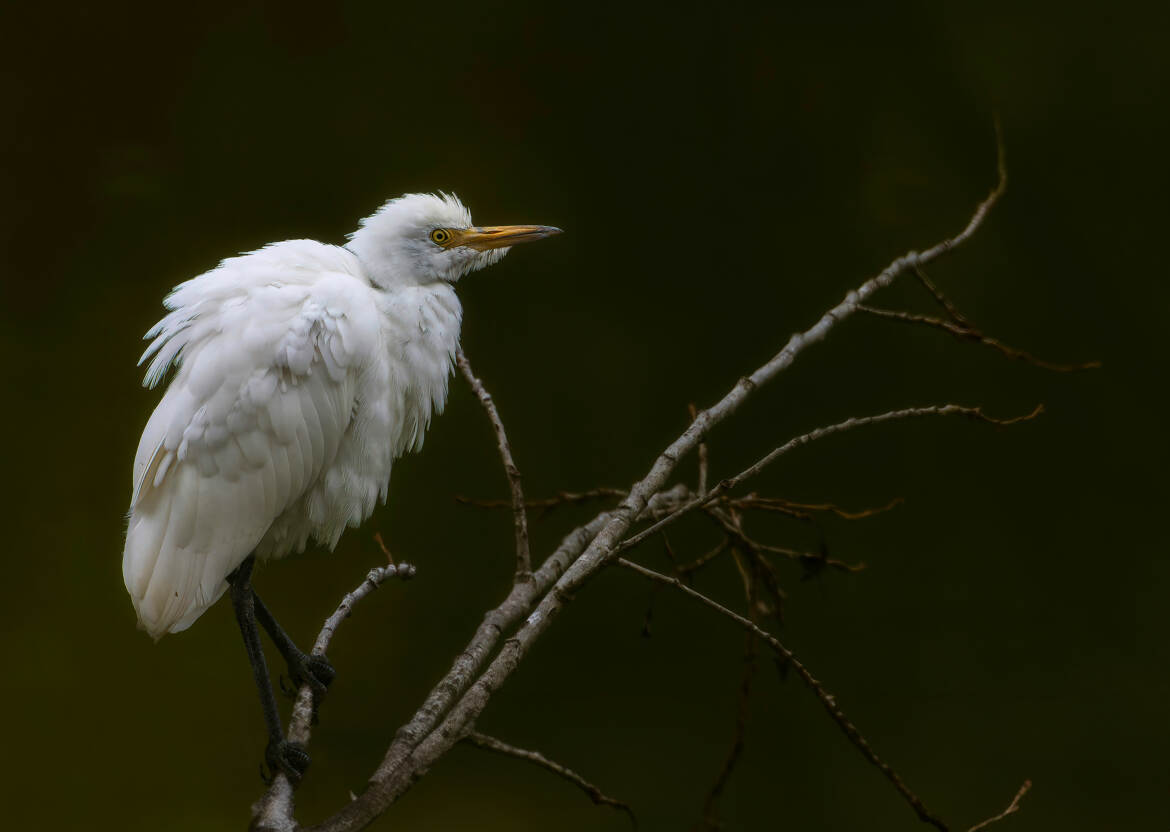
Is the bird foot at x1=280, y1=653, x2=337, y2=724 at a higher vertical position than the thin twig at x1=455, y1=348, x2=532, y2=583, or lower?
lower

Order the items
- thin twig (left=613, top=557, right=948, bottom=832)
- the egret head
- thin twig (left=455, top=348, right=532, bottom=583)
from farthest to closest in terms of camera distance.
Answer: the egret head < thin twig (left=455, top=348, right=532, bottom=583) < thin twig (left=613, top=557, right=948, bottom=832)

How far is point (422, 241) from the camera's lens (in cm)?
152

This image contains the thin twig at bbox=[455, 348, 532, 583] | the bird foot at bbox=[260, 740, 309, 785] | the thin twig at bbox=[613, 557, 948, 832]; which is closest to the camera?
the thin twig at bbox=[613, 557, 948, 832]

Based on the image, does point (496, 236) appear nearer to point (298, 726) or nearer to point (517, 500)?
point (517, 500)

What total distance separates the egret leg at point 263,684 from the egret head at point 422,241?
0.45 metres

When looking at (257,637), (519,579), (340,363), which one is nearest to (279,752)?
(257,637)

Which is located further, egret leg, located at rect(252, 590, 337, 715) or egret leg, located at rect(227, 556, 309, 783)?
egret leg, located at rect(252, 590, 337, 715)

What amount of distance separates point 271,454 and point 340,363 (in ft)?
0.48

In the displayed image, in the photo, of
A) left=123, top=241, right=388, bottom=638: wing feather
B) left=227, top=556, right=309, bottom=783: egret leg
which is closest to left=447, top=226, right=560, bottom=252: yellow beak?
left=123, top=241, right=388, bottom=638: wing feather

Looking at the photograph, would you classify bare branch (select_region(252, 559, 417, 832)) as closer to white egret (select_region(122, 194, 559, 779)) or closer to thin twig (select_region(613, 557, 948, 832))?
white egret (select_region(122, 194, 559, 779))

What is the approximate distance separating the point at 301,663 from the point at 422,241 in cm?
61

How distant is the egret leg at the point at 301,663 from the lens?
1365 mm

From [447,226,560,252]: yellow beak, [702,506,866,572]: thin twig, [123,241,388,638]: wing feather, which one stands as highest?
[447,226,560,252]: yellow beak

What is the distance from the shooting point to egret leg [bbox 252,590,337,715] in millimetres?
1365
